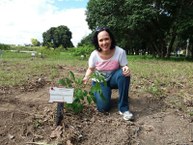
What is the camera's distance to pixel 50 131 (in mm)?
3010

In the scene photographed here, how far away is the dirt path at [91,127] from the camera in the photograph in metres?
2.91

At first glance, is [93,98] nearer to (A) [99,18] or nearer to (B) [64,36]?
(A) [99,18]

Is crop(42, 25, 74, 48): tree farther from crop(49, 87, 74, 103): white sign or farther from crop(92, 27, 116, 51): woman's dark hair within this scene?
crop(49, 87, 74, 103): white sign

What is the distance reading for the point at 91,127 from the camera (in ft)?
10.4

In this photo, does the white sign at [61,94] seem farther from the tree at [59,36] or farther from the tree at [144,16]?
the tree at [59,36]

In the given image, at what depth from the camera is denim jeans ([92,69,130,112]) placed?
11.3 feet

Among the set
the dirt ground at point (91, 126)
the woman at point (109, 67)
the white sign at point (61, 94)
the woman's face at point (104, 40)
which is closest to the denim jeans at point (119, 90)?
the woman at point (109, 67)

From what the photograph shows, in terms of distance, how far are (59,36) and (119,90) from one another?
66.2m

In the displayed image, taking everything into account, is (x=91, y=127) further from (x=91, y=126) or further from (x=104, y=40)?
(x=104, y=40)

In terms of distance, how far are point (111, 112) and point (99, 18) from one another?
618 inches

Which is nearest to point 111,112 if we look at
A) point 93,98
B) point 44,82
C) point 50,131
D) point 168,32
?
point 93,98

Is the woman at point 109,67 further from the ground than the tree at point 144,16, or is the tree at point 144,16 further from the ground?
the tree at point 144,16

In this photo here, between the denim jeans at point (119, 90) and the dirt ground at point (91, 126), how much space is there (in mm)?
105

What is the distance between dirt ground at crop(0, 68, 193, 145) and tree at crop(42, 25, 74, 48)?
6438 cm
